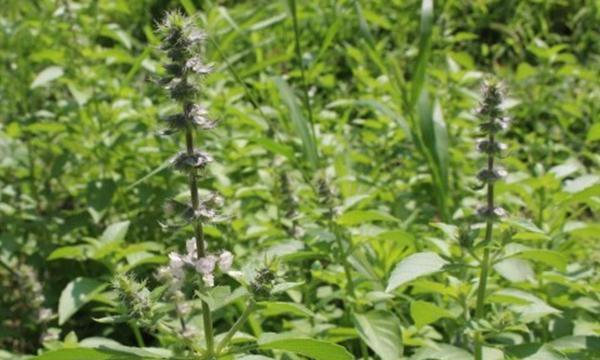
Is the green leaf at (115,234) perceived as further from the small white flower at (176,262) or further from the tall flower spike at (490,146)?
the tall flower spike at (490,146)

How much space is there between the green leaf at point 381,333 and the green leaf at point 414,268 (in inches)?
15.3

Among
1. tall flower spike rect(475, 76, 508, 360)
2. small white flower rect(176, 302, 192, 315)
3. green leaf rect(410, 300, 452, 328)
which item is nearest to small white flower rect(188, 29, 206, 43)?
tall flower spike rect(475, 76, 508, 360)

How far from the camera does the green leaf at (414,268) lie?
194cm

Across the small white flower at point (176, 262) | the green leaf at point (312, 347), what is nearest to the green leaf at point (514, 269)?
the green leaf at point (312, 347)

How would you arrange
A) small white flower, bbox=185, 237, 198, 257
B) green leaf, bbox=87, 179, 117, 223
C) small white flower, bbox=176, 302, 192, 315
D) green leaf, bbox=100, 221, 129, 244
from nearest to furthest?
1. small white flower, bbox=185, 237, 198, 257
2. small white flower, bbox=176, 302, 192, 315
3. green leaf, bbox=100, 221, 129, 244
4. green leaf, bbox=87, 179, 117, 223

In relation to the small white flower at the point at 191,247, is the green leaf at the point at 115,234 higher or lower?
higher

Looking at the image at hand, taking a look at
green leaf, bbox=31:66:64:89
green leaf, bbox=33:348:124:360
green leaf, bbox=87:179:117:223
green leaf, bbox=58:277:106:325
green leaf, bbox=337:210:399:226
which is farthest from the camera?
green leaf, bbox=31:66:64:89

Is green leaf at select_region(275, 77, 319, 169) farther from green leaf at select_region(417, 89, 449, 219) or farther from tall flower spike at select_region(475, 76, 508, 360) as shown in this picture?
tall flower spike at select_region(475, 76, 508, 360)

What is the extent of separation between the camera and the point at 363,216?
8.24ft

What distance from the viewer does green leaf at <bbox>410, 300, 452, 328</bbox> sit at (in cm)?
214

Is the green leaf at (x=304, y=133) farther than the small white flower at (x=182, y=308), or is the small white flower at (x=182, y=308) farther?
the green leaf at (x=304, y=133)

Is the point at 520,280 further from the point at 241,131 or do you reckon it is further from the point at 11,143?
the point at 11,143

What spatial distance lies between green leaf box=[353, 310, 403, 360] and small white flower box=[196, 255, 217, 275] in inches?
28.9

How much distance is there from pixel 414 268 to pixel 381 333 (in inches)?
18.7
